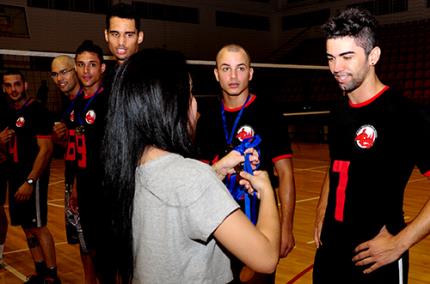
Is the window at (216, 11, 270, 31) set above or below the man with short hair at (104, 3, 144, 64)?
above

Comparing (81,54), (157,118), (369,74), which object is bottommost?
(157,118)

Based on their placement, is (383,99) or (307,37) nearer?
(383,99)

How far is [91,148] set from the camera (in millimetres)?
3334

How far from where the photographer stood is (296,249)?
5285 millimetres

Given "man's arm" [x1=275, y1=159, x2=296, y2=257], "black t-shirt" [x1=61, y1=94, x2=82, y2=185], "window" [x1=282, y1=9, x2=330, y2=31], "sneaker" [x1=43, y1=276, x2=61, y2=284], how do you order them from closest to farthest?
"man's arm" [x1=275, y1=159, x2=296, y2=257] < "black t-shirt" [x1=61, y1=94, x2=82, y2=185] < "sneaker" [x1=43, y1=276, x2=61, y2=284] < "window" [x1=282, y1=9, x2=330, y2=31]

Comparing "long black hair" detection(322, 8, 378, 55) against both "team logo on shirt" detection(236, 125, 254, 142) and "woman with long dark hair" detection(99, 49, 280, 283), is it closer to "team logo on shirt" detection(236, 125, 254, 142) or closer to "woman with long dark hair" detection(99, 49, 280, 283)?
"team logo on shirt" detection(236, 125, 254, 142)

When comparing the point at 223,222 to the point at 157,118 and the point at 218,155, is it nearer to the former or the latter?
the point at 157,118

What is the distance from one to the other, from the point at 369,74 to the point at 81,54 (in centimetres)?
228

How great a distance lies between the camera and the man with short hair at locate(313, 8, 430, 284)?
6.85ft

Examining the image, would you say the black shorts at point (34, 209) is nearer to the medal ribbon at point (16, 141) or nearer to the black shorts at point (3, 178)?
the medal ribbon at point (16, 141)

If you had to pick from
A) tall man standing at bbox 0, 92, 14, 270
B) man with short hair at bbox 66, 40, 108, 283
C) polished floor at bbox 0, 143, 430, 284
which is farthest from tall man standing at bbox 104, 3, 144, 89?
polished floor at bbox 0, 143, 430, 284

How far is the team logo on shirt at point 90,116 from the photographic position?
11.2 ft

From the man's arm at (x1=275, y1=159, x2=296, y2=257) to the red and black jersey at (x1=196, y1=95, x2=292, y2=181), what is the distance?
0.21ft

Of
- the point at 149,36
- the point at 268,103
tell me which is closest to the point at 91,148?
the point at 268,103
